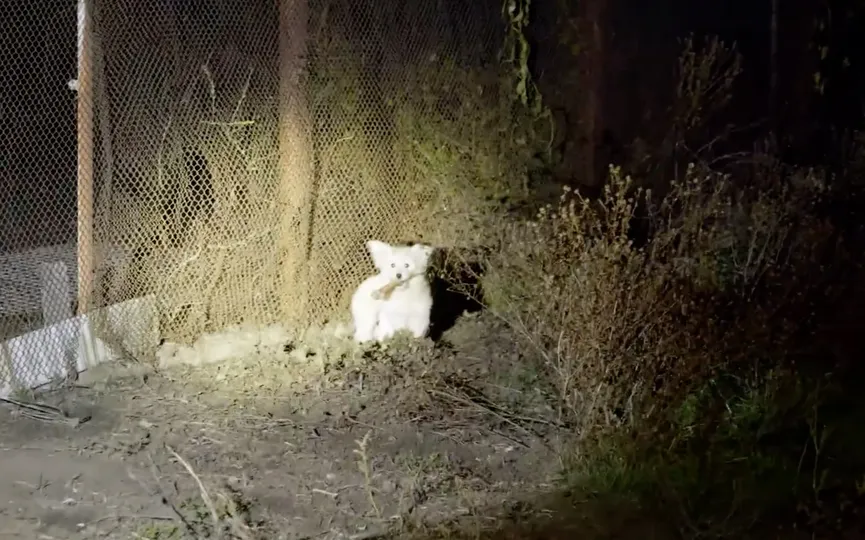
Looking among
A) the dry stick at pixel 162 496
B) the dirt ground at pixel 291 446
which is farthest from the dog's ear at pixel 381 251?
the dry stick at pixel 162 496

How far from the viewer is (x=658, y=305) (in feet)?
13.6

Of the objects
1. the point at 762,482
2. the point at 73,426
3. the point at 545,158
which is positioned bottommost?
the point at 73,426

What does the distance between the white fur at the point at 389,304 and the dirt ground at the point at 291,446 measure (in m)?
0.16

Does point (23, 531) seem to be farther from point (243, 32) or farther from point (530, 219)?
point (530, 219)

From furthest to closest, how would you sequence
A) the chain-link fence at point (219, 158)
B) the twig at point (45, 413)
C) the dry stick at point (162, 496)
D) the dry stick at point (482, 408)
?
the chain-link fence at point (219, 158)
the twig at point (45, 413)
the dry stick at point (482, 408)
the dry stick at point (162, 496)

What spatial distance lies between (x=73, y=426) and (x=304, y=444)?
1.27 meters

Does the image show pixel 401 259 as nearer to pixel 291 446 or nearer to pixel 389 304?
pixel 389 304

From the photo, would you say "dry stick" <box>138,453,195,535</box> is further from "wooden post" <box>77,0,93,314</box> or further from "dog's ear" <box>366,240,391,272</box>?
"dog's ear" <box>366,240,391,272</box>

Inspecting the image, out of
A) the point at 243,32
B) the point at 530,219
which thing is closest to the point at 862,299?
the point at 530,219

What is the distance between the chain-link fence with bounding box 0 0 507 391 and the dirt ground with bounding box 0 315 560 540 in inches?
16.5

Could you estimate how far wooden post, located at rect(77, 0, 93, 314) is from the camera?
523cm

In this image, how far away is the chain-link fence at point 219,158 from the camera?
5.46 meters

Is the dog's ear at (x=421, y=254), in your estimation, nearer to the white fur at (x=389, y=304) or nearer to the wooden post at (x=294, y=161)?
the white fur at (x=389, y=304)

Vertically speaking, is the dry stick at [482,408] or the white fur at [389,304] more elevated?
the white fur at [389,304]
